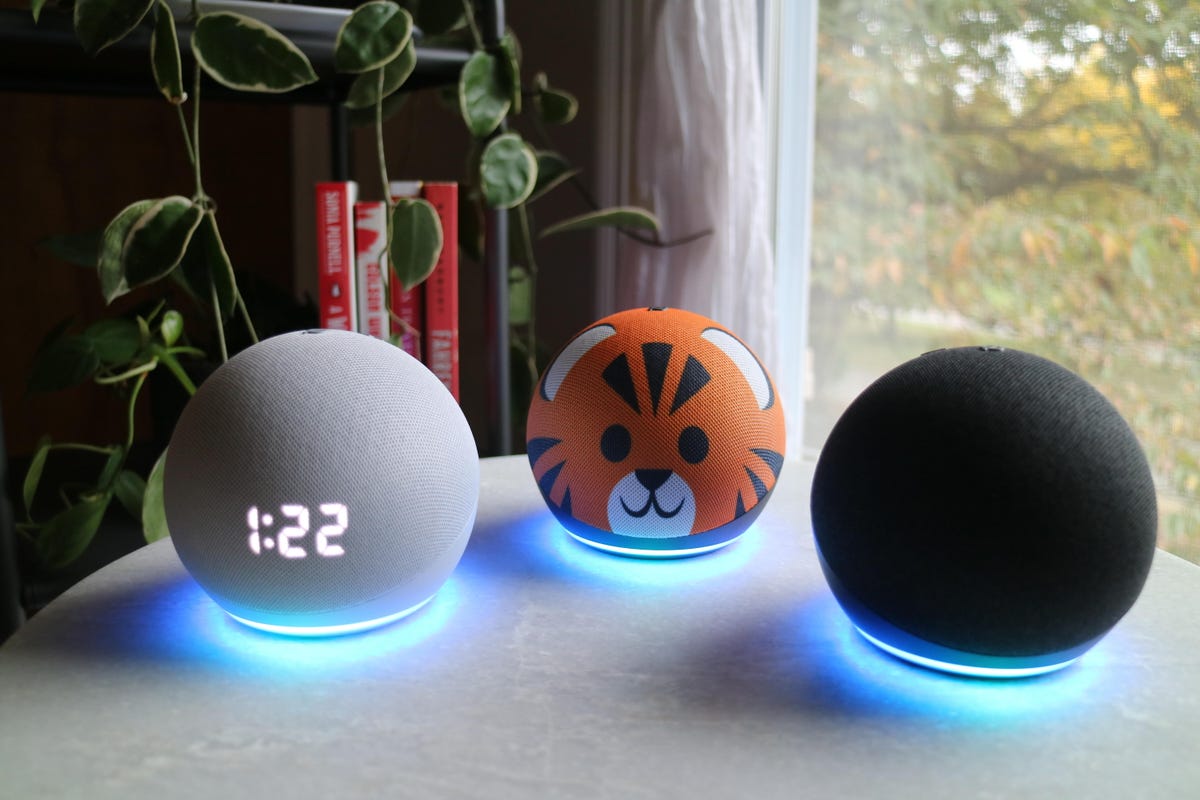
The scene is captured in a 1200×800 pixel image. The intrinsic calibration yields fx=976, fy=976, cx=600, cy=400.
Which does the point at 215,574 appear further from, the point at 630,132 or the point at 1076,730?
the point at 630,132

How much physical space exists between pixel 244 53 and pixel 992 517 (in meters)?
0.78

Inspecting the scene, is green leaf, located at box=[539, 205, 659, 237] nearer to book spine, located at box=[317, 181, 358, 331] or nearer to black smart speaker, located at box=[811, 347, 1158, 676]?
book spine, located at box=[317, 181, 358, 331]

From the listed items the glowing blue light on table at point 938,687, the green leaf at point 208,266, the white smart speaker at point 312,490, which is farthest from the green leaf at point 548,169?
the glowing blue light on table at point 938,687

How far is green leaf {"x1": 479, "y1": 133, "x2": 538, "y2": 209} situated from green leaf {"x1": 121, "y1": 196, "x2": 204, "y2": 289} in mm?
367

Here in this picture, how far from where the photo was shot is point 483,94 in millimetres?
1189

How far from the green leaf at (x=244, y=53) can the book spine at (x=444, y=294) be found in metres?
0.31

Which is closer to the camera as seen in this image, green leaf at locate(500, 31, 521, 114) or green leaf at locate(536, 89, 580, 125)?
green leaf at locate(500, 31, 521, 114)

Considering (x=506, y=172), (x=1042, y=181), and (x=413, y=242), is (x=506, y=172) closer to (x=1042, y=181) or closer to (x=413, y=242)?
(x=413, y=242)

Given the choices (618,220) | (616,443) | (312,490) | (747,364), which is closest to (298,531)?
(312,490)

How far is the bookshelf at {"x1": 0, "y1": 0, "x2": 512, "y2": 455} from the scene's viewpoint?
929 millimetres

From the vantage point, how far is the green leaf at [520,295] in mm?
1511

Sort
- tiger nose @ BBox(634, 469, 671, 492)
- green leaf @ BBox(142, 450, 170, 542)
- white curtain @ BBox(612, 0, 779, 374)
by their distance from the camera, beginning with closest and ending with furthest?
tiger nose @ BBox(634, 469, 671, 492) → green leaf @ BBox(142, 450, 170, 542) → white curtain @ BBox(612, 0, 779, 374)

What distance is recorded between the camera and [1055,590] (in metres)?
0.52

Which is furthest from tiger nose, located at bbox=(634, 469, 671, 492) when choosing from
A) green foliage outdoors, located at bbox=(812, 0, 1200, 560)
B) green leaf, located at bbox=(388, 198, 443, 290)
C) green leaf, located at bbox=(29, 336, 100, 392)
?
green foliage outdoors, located at bbox=(812, 0, 1200, 560)
